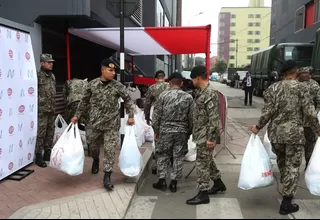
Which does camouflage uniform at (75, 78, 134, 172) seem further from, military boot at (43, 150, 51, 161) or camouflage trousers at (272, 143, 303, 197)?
camouflage trousers at (272, 143, 303, 197)

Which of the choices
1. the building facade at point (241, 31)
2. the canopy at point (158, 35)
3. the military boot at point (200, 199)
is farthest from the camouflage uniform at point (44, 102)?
the building facade at point (241, 31)

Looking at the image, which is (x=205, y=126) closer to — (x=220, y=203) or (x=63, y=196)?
(x=220, y=203)

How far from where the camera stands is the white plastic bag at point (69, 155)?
184 inches

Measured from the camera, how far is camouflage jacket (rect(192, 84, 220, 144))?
4250mm

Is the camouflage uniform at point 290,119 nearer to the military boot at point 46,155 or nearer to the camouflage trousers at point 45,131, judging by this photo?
the camouflage trousers at point 45,131

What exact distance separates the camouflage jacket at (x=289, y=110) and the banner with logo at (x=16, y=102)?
3.45 meters

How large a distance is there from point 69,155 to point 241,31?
423 feet

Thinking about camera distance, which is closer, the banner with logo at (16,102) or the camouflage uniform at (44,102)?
the banner with logo at (16,102)

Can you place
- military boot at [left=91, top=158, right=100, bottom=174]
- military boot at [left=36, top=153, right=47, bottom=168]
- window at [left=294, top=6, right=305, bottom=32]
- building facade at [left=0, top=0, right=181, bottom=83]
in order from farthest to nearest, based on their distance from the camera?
1. window at [left=294, top=6, right=305, bottom=32]
2. building facade at [left=0, top=0, right=181, bottom=83]
3. military boot at [left=36, top=153, right=47, bottom=168]
4. military boot at [left=91, top=158, right=100, bottom=174]

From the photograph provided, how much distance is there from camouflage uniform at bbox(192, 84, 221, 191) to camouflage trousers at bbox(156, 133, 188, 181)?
475mm

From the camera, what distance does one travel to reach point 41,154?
5879 millimetres

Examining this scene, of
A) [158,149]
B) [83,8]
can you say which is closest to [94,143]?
[158,149]

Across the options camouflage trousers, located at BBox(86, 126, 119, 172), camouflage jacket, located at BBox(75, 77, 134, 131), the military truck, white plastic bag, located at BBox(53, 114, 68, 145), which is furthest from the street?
the military truck

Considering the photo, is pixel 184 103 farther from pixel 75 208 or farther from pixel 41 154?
pixel 41 154
